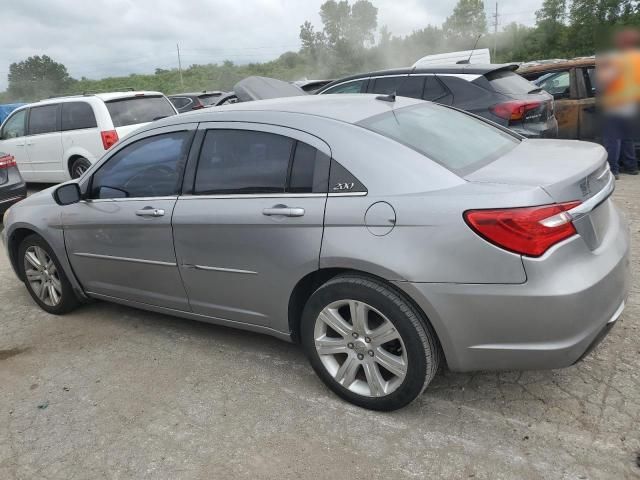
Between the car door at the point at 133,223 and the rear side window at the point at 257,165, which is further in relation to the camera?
the car door at the point at 133,223

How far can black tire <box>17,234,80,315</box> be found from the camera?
4.20 m

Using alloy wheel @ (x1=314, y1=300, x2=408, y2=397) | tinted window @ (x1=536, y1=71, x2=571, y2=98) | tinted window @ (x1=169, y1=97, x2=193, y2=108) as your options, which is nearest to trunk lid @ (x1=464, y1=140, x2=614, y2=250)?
alloy wheel @ (x1=314, y1=300, x2=408, y2=397)

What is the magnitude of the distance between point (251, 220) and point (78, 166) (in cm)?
737

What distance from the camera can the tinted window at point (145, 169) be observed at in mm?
3402

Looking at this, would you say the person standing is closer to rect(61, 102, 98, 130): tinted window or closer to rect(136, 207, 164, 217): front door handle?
rect(136, 207, 164, 217): front door handle

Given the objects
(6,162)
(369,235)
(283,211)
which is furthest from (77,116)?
(369,235)

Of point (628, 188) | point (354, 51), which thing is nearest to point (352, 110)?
point (628, 188)

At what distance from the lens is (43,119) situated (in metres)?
9.59

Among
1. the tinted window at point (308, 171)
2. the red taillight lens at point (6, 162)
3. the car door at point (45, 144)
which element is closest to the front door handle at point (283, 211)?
the tinted window at point (308, 171)

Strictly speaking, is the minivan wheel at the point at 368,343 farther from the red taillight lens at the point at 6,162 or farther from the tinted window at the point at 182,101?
the tinted window at the point at 182,101

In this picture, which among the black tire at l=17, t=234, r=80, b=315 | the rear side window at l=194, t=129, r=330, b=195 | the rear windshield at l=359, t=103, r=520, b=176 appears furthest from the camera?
the black tire at l=17, t=234, r=80, b=315

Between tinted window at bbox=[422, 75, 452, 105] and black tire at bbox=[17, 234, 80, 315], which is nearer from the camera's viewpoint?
black tire at bbox=[17, 234, 80, 315]

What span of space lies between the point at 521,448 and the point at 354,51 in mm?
54736

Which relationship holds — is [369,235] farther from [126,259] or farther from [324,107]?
[126,259]
